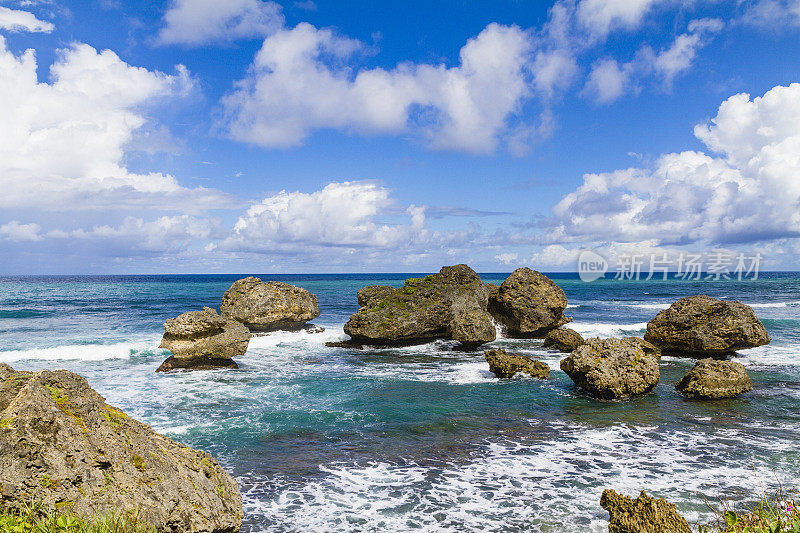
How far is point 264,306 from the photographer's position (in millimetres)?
30500

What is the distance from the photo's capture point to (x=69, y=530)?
468 centimetres

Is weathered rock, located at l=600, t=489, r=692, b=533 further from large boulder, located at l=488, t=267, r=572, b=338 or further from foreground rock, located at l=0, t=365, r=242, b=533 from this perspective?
large boulder, located at l=488, t=267, r=572, b=338

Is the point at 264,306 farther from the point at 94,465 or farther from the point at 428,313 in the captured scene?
the point at 94,465

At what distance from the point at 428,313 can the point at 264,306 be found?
1100 cm

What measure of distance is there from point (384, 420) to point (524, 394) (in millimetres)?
5635

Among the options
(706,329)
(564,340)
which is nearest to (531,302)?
(564,340)

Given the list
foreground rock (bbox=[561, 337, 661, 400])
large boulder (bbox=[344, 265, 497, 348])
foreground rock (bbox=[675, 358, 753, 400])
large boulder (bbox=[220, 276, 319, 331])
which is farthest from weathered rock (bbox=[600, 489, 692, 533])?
large boulder (bbox=[220, 276, 319, 331])

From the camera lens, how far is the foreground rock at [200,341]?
20.5m

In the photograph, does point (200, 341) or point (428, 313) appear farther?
point (428, 313)

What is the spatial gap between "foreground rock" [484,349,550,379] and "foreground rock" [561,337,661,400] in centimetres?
199

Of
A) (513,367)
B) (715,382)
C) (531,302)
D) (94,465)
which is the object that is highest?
(531,302)

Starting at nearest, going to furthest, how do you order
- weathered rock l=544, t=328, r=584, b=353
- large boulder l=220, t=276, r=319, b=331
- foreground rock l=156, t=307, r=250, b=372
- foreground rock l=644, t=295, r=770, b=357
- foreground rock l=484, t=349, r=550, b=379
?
foreground rock l=484, t=349, r=550, b=379, foreground rock l=156, t=307, r=250, b=372, foreground rock l=644, t=295, r=770, b=357, weathered rock l=544, t=328, r=584, b=353, large boulder l=220, t=276, r=319, b=331

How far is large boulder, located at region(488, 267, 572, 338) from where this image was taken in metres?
28.3

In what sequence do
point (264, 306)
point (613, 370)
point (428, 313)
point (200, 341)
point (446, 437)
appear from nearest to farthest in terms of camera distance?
point (446, 437)
point (613, 370)
point (200, 341)
point (428, 313)
point (264, 306)
